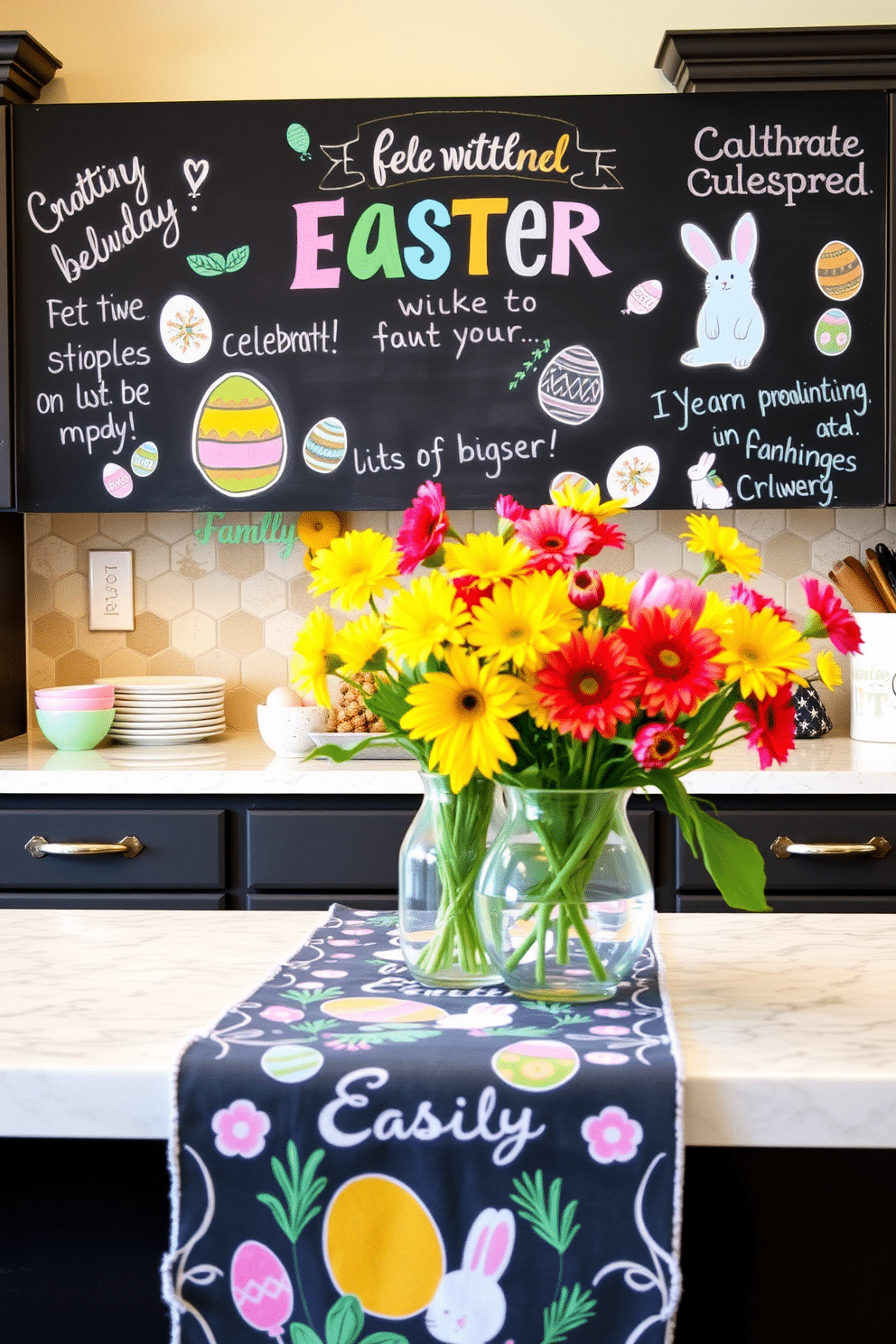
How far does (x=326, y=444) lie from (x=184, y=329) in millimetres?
391

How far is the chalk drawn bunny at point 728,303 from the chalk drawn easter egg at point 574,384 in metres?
0.19

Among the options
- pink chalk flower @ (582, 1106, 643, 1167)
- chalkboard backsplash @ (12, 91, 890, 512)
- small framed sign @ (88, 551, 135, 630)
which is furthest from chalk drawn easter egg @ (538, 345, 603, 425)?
pink chalk flower @ (582, 1106, 643, 1167)

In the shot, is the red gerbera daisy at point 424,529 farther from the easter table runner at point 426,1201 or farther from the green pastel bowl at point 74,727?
the green pastel bowl at point 74,727

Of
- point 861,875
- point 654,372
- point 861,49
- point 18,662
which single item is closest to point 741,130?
point 861,49

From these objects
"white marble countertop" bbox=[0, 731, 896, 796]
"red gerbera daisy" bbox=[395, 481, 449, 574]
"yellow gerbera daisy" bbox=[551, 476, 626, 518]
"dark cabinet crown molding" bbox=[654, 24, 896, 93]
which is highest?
"dark cabinet crown molding" bbox=[654, 24, 896, 93]

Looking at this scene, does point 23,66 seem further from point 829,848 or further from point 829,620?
point 829,620

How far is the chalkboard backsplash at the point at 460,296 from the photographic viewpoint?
2660mm

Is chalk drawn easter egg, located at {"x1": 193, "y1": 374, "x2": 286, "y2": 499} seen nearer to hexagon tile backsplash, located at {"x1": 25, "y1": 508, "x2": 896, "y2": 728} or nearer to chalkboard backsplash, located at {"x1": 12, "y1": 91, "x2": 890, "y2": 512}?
chalkboard backsplash, located at {"x1": 12, "y1": 91, "x2": 890, "y2": 512}

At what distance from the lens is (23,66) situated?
2.78m

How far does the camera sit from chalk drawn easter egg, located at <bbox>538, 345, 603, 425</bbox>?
269 centimetres

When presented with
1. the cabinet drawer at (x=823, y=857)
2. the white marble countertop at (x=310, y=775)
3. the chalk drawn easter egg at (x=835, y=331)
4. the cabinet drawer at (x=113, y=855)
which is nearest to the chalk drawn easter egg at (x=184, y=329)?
the white marble countertop at (x=310, y=775)

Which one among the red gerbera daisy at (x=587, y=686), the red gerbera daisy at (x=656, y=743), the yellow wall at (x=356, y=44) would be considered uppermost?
the yellow wall at (x=356, y=44)

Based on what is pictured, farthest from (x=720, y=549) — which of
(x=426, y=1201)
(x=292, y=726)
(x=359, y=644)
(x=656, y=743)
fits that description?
(x=292, y=726)

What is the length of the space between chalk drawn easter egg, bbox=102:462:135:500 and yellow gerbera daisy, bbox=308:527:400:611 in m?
1.82
